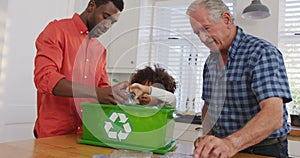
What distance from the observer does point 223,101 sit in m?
1.17

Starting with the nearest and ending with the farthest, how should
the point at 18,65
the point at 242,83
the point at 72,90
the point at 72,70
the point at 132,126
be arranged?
the point at 132,126 → the point at 72,90 → the point at 242,83 → the point at 72,70 → the point at 18,65

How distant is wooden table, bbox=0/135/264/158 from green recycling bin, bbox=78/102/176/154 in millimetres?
49

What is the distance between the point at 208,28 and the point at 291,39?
61.9 inches

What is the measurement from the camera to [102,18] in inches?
48.3

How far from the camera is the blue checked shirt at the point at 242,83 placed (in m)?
0.94

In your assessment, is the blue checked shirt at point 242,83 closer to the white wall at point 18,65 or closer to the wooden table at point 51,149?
the wooden table at point 51,149

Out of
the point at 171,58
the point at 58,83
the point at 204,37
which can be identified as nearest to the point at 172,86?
the point at 171,58

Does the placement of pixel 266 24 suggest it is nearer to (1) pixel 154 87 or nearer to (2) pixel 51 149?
(1) pixel 154 87

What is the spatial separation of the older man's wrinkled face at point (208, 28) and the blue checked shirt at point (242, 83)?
5 cm

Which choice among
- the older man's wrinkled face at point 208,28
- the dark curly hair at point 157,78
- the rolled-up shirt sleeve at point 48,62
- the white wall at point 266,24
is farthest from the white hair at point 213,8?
the white wall at point 266,24

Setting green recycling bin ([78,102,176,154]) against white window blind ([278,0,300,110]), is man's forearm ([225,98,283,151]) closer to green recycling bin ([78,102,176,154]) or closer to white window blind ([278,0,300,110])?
green recycling bin ([78,102,176,154])

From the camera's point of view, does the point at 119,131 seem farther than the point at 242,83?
No

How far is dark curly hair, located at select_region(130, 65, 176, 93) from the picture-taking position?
1.21 metres

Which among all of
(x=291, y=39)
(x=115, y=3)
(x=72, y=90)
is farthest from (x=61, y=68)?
(x=291, y=39)
